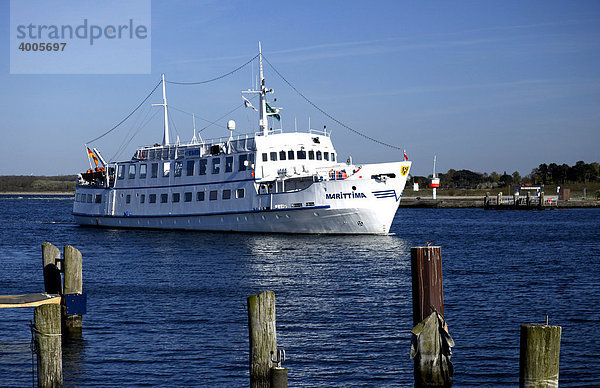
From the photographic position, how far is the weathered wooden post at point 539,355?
360 inches

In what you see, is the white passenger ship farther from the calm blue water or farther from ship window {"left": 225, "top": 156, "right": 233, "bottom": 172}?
the calm blue water

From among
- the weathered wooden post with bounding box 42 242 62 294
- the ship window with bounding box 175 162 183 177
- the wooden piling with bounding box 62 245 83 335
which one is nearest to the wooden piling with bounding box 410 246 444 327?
the wooden piling with bounding box 62 245 83 335

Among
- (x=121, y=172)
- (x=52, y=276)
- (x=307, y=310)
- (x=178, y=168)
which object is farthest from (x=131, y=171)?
(x=52, y=276)

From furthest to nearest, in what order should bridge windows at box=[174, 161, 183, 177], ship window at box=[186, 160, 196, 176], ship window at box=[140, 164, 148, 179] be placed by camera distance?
ship window at box=[140, 164, 148, 179] < bridge windows at box=[174, 161, 183, 177] < ship window at box=[186, 160, 196, 176]

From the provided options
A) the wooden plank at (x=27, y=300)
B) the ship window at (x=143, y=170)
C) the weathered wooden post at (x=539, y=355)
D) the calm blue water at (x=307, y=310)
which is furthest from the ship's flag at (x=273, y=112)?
the weathered wooden post at (x=539, y=355)

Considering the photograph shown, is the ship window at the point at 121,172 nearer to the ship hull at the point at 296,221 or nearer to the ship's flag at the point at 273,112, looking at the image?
the ship hull at the point at 296,221

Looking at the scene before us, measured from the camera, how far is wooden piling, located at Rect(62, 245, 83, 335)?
17070 mm

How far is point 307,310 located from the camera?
21469 mm

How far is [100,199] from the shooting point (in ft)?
203

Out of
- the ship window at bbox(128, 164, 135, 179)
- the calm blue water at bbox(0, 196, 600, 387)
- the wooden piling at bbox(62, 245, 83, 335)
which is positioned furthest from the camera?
the ship window at bbox(128, 164, 135, 179)

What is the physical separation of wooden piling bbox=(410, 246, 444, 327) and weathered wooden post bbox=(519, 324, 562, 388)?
2.41m

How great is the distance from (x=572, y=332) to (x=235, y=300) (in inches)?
422

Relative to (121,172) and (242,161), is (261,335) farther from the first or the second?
(121,172)

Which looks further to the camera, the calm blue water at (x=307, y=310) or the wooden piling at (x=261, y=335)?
the calm blue water at (x=307, y=310)
